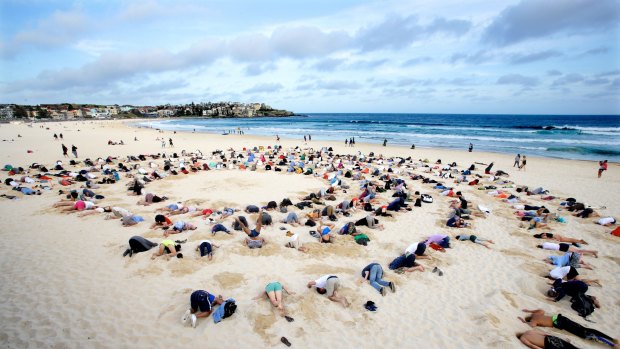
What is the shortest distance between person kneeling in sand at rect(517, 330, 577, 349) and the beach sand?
261mm

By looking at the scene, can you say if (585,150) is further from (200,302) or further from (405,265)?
(200,302)

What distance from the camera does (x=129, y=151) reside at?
27.4m

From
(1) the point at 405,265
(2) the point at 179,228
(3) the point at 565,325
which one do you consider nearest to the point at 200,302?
(2) the point at 179,228

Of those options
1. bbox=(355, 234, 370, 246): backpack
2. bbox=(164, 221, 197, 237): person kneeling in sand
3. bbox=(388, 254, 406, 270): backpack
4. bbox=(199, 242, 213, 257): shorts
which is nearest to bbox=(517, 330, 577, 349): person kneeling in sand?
bbox=(388, 254, 406, 270): backpack

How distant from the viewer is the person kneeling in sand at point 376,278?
249 inches

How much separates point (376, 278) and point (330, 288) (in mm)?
1269

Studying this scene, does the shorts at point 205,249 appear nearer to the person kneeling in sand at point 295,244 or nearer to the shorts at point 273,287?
the person kneeling in sand at point 295,244

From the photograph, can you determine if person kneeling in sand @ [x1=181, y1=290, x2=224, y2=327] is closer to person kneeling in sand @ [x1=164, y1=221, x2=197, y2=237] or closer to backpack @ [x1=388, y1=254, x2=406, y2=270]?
person kneeling in sand @ [x1=164, y1=221, x2=197, y2=237]

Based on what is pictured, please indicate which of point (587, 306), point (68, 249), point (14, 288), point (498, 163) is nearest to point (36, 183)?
point (68, 249)

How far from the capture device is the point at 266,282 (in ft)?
21.4

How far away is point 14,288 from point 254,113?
546 feet

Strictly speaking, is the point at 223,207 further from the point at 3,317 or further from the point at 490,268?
the point at 490,268

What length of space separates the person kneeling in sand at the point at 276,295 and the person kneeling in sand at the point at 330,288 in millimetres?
577

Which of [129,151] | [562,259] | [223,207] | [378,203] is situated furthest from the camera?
[129,151]
